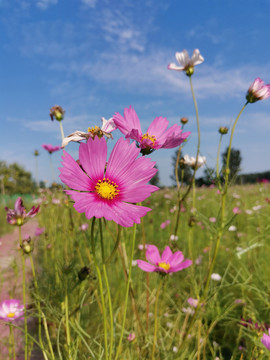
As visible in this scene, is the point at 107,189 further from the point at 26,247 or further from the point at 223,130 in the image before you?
the point at 223,130

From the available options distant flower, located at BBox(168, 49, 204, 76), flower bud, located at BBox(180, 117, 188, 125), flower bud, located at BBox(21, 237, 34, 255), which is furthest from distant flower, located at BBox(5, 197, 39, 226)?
flower bud, located at BBox(180, 117, 188, 125)

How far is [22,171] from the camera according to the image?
22.8 metres

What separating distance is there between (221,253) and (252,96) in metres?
1.75

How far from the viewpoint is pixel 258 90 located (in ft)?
2.45

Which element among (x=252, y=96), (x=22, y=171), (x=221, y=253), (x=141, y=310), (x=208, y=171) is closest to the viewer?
(x=252, y=96)

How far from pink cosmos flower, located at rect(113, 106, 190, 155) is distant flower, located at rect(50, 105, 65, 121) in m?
0.37

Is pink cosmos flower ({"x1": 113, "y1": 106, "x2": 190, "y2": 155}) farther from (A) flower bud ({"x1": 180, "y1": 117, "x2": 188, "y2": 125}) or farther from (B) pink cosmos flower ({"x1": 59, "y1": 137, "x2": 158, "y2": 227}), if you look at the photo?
(A) flower bud ({"x1": 180, "y1": 117, "x2": 188, "y2": 125})

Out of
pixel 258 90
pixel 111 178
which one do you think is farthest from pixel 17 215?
pixel 258 90

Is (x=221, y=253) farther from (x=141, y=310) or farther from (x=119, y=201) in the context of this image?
(x=119, y=201)

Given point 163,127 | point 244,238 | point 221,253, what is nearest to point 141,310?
point 163,127

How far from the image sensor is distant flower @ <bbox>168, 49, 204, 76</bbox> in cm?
94

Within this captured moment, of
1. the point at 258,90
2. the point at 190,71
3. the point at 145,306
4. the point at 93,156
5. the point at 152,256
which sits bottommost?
the point at 145,306

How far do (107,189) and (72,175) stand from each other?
6cm

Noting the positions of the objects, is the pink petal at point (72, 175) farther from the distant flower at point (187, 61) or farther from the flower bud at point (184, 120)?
the flower bud at point (184, 120)
